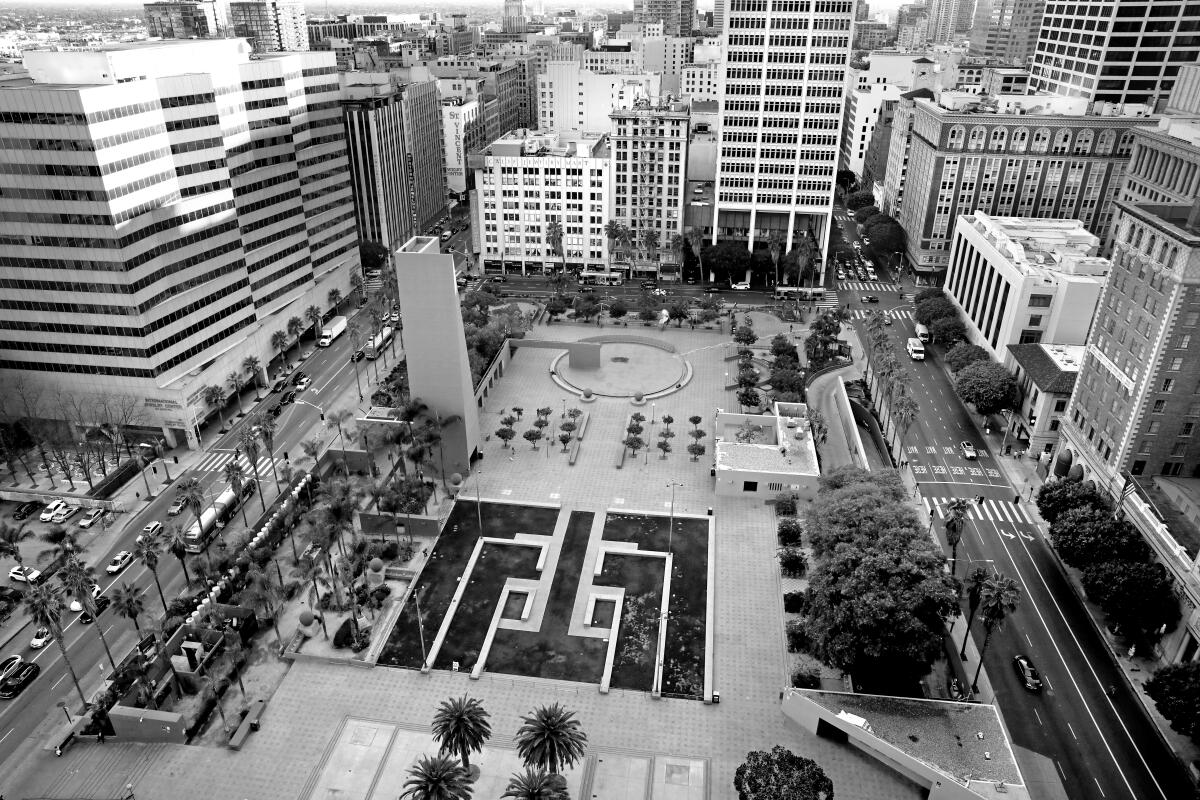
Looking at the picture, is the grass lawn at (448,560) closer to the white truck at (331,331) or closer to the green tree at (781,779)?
the green tree at (781,779)

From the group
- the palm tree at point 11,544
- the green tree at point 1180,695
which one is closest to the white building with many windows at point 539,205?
the palm tree at point 11,544

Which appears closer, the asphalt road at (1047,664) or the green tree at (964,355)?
the asphalt road at (1047,664)

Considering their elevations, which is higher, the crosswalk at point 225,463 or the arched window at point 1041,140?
the arched window at point 1041,140

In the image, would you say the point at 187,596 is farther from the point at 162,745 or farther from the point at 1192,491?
the point at 1192,491

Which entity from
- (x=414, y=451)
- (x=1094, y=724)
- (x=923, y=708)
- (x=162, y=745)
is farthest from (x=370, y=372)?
(x=1094, y=724)

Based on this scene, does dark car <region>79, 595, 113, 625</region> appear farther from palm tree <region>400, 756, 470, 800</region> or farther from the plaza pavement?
palm tree <region>400, 756, 470, 800</region>

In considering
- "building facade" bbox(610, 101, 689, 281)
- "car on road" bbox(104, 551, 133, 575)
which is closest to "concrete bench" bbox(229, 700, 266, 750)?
"car on road" bbox(104, 551, 133, 575)
